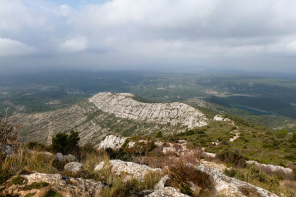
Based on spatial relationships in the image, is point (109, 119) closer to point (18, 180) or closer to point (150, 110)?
point (150, 110)

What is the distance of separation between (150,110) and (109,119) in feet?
128

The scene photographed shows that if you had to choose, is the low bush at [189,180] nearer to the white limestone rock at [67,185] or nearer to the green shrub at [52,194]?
the white limestone rock at [67,185]

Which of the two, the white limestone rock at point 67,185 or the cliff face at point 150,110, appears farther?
the cliff face at point 150,110

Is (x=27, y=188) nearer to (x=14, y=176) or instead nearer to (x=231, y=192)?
(x=14, y=176)

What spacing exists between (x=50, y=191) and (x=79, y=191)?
0.69 m

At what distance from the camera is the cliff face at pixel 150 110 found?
90200 millimetres

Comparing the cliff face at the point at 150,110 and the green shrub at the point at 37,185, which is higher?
the green shrub at the point at 37,185

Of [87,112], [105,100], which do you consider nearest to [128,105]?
[105,100]

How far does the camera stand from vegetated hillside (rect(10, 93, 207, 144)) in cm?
9775

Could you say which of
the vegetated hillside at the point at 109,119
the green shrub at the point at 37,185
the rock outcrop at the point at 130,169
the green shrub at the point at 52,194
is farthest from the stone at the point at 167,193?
the vegetated hillside at the point at 109,119

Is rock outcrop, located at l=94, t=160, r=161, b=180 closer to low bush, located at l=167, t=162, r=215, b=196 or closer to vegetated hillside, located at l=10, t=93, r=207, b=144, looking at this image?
low bush, located at l=167, t=162, r=215, b=196

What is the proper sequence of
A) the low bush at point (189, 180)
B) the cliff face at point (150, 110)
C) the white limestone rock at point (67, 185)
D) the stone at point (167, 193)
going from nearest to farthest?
the white limestone rock at point (67, 185) < the stone at point (167, 193) < the low bush at point (189, 180) < the cliff face at point (150, 110)

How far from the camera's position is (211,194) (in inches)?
181

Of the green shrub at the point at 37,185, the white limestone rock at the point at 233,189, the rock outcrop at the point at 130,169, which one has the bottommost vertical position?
the rock outcrop at the point at 130,169
